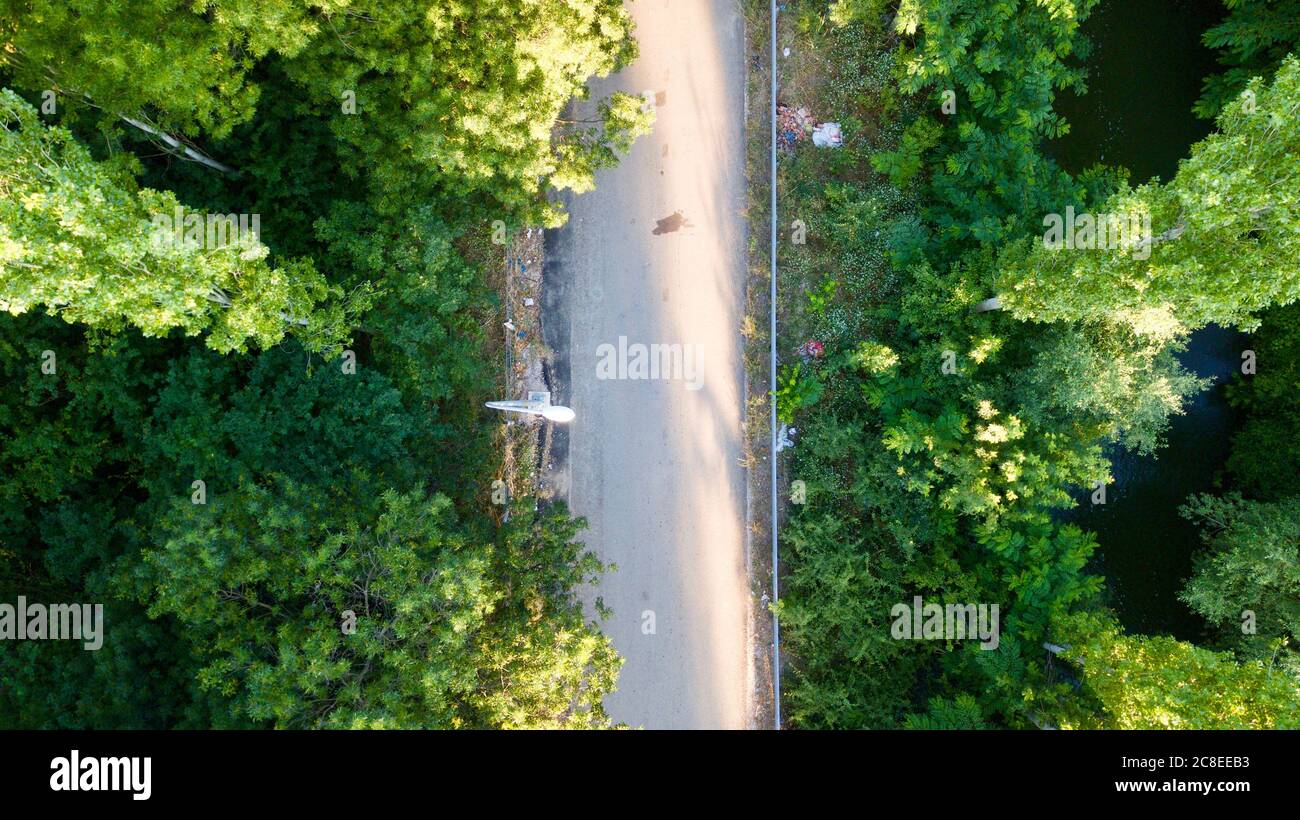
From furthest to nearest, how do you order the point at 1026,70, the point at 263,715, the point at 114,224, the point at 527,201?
the point at 1026,70
the point at 527,201
the point at 263,715
the point at 114,224

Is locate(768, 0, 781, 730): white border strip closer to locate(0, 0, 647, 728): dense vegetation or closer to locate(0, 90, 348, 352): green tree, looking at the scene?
locate(0, 0, 647, 728): dense vegetation

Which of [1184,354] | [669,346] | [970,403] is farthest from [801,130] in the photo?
[1184,354]

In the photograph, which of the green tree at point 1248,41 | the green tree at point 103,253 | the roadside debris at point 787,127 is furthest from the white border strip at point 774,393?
the green tree at point 1248,41

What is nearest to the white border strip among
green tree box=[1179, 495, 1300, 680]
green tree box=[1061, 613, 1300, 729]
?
green tree box=[1061, 613, 1300, 729]

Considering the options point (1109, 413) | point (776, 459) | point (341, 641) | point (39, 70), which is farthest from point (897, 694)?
point (39, 70)

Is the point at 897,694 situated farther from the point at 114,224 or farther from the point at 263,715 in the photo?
the point at 114,224

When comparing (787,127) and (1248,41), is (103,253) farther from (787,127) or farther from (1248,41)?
(1248,41)
